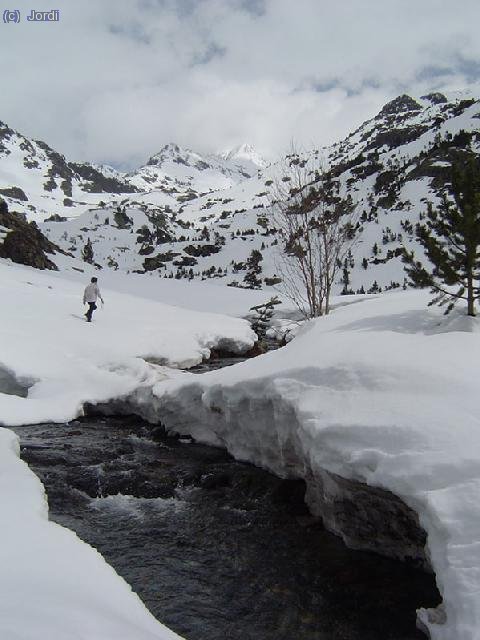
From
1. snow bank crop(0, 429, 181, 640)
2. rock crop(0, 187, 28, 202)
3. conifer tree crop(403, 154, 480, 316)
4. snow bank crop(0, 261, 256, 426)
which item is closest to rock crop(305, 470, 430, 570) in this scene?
snow bank crop(0, 429, 181, 640)

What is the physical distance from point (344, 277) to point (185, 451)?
35171 millimetres

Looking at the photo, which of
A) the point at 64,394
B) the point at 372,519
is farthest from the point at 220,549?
the point at 64,394

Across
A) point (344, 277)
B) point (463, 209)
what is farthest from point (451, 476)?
point (344, 277)

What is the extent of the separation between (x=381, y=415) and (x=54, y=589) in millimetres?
3622

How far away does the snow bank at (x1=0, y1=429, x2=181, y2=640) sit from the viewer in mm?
3008

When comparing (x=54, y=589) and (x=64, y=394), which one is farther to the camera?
(x=64, y=394)

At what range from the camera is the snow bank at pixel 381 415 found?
12.9ft

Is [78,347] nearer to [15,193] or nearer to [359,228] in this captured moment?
[359,228]

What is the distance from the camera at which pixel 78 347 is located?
44.9 ft

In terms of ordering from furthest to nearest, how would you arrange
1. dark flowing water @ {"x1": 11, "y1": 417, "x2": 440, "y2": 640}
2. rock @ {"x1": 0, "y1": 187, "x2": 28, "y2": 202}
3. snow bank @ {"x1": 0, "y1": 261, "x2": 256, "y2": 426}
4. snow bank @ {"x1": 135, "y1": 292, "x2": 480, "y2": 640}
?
rock @ {"x1": 0, "y1": 187, "x2": 28, "y2": 202}, snow bank @ {"x1": 0, "y1": 261, "x2": 256, "y2": 426}, dark flowing water @ {"x1": 11, "y1": 417, "x2": 440, "y2": 640}, snow bank @ {"x1": 135, "y1": 292, "x2": 480, "y2": 640}

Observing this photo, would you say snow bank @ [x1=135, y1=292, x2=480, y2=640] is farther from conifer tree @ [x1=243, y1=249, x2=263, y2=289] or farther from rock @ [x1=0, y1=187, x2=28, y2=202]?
rock @ [x1=0, y1=187, x2=28, y2=202]

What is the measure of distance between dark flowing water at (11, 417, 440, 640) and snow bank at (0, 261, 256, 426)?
6.94 ft

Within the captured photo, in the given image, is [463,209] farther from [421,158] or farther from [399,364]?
[421,158]

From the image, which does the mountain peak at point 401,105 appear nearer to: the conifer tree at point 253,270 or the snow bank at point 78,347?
the conifer tree at point 253,270
